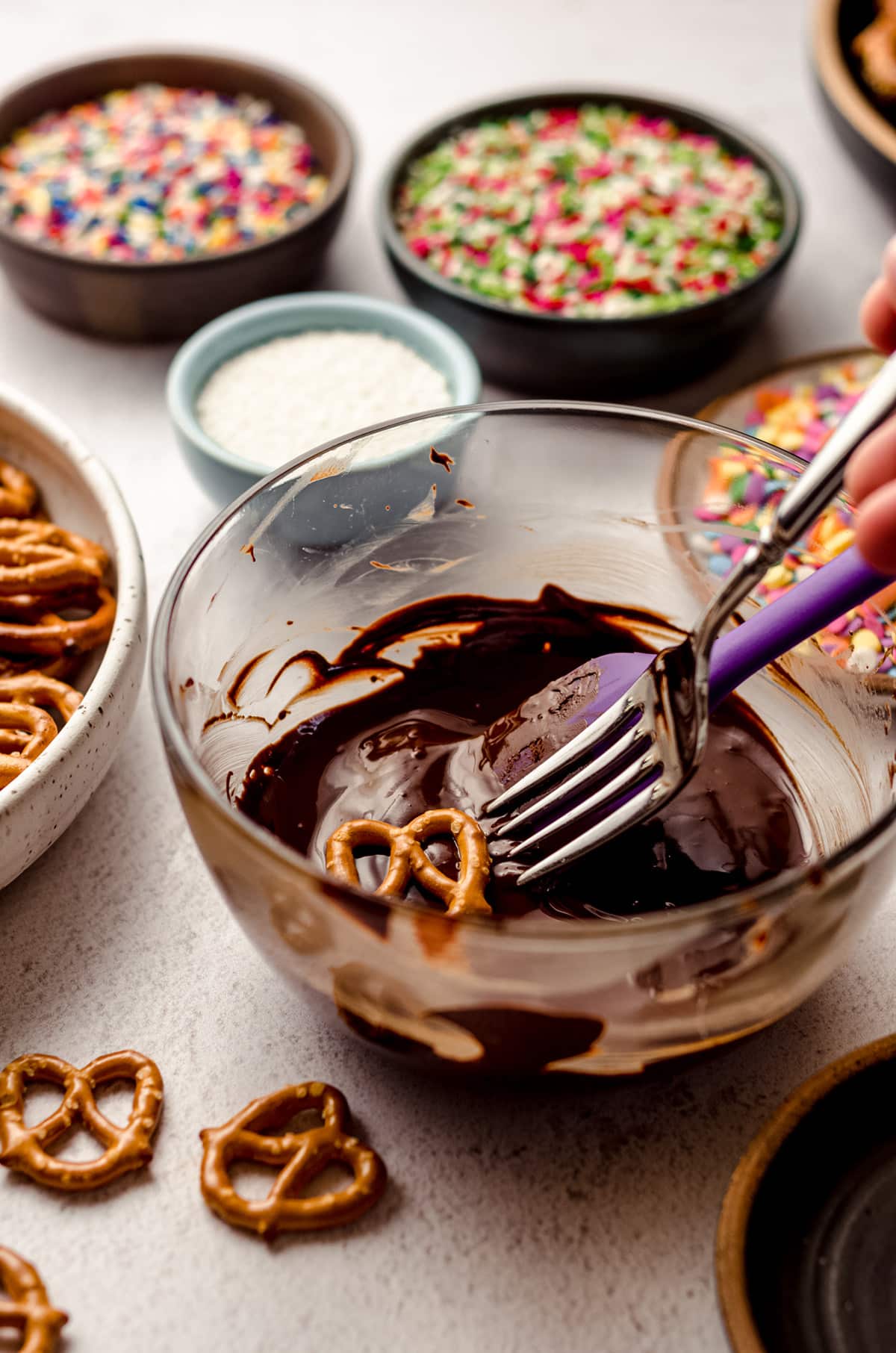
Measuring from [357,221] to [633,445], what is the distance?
44.1 inches

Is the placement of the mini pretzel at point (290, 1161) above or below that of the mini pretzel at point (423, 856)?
below

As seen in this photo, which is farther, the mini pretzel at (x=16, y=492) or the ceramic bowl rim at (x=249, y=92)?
the ceramic bowl rim at (x=249, y=92)

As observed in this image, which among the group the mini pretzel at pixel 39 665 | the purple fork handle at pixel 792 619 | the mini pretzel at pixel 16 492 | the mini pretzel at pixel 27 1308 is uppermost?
the purple fork handle at pixel 792 619

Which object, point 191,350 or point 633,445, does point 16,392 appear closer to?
point 191,350

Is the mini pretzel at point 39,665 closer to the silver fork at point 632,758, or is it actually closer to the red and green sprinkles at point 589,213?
the silver fork at point 632,758

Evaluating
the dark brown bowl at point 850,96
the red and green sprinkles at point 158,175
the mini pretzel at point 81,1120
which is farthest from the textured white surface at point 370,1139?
the dark brown bowl at point 850,96

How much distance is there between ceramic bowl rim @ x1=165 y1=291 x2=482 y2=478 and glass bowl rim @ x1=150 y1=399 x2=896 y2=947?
35 centimetres

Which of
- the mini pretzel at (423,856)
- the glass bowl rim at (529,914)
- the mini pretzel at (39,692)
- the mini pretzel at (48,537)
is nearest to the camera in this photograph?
the glass bowl rim at (529,914)

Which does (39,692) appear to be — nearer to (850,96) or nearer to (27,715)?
(27,715)

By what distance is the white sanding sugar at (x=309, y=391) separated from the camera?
1645 millimetres

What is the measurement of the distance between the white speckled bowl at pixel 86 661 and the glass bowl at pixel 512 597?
109 mm

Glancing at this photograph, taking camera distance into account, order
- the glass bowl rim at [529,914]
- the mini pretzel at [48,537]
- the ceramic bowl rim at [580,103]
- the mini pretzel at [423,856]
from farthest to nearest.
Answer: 1. the ceramic bowl rim at [580,103]
2. the mini pretzel at [48,537]
3. the mini pretzel at [423,856]
4. the glass bowl rim at [529,914]

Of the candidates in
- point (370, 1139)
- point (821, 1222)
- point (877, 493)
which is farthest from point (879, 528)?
point (370, 1139)

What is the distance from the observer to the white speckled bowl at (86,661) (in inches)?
45.2
